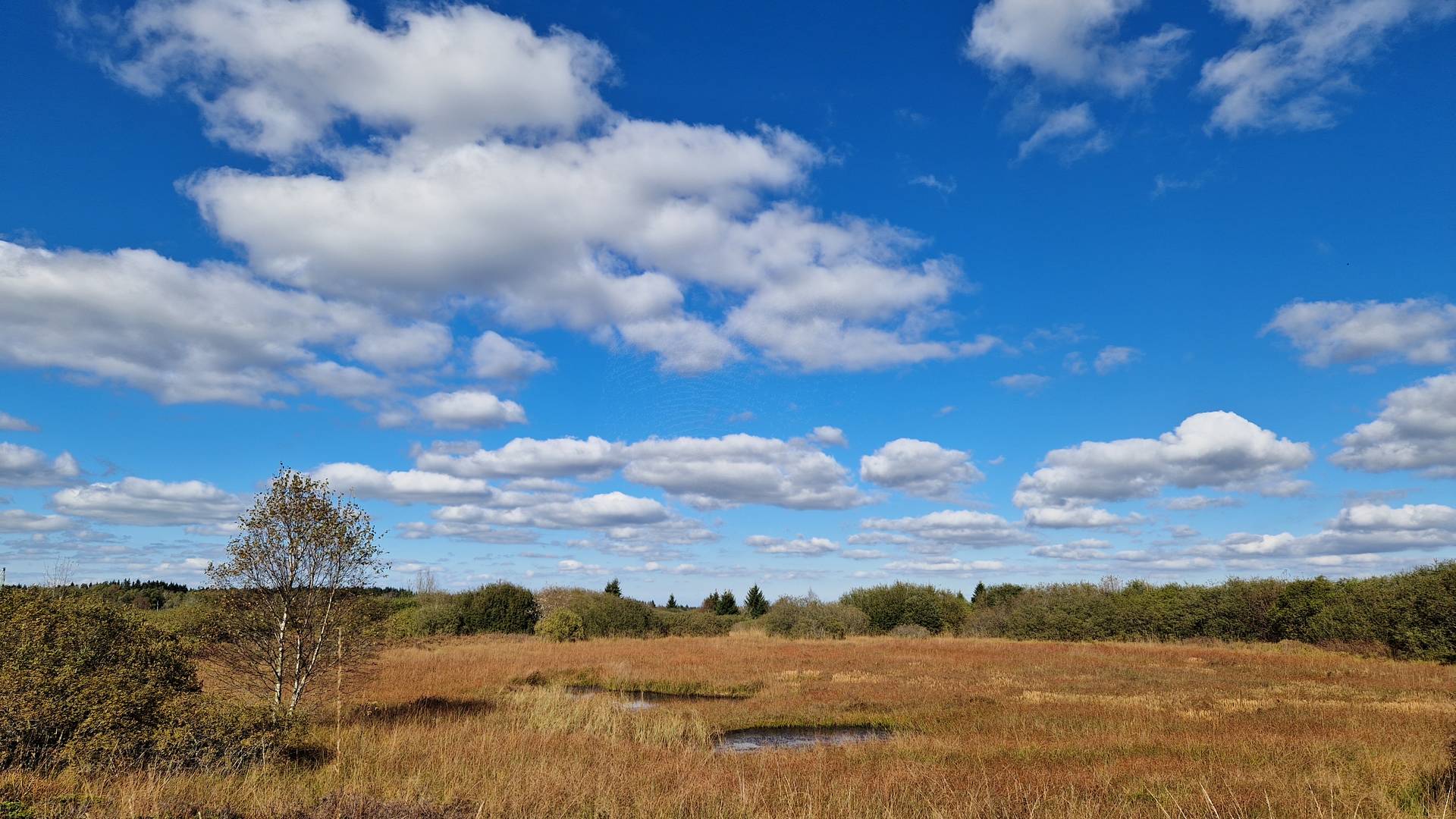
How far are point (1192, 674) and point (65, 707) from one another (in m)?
29.5

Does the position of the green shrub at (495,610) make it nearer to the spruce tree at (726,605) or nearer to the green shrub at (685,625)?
the green shrub at (685,625)

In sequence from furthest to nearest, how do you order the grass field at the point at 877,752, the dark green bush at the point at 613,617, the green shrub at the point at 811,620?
the green shrub at the point at 811,620 < the dark green bush at the point at 613,617 < the grass field at the point at 877,752

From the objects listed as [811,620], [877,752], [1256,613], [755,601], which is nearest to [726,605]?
[755,601]

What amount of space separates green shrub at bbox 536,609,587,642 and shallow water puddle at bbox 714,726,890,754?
92.1 ft

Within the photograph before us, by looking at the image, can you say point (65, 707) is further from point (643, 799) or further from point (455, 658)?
point (455, 658)

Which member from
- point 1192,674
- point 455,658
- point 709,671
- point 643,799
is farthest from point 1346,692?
point 455,658

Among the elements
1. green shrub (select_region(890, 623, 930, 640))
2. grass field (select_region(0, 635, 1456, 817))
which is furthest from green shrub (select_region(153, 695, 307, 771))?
green shrub (select_region(890, 623, 930, 640))

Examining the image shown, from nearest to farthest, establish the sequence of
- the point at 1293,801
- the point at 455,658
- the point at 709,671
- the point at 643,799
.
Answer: the point at 643,799
the point at 1293,801
the point at 709,671
the point at 455,658

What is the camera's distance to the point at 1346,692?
20062 millimetres

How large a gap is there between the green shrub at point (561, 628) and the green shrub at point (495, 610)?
712cm

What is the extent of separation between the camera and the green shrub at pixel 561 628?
43281 mm

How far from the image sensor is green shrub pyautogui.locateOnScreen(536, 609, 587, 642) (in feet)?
142

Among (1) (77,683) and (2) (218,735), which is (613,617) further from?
(1) (77,683)

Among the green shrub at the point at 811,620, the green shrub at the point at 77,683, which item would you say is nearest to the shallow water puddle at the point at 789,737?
the green shrub at the point at 77,683
